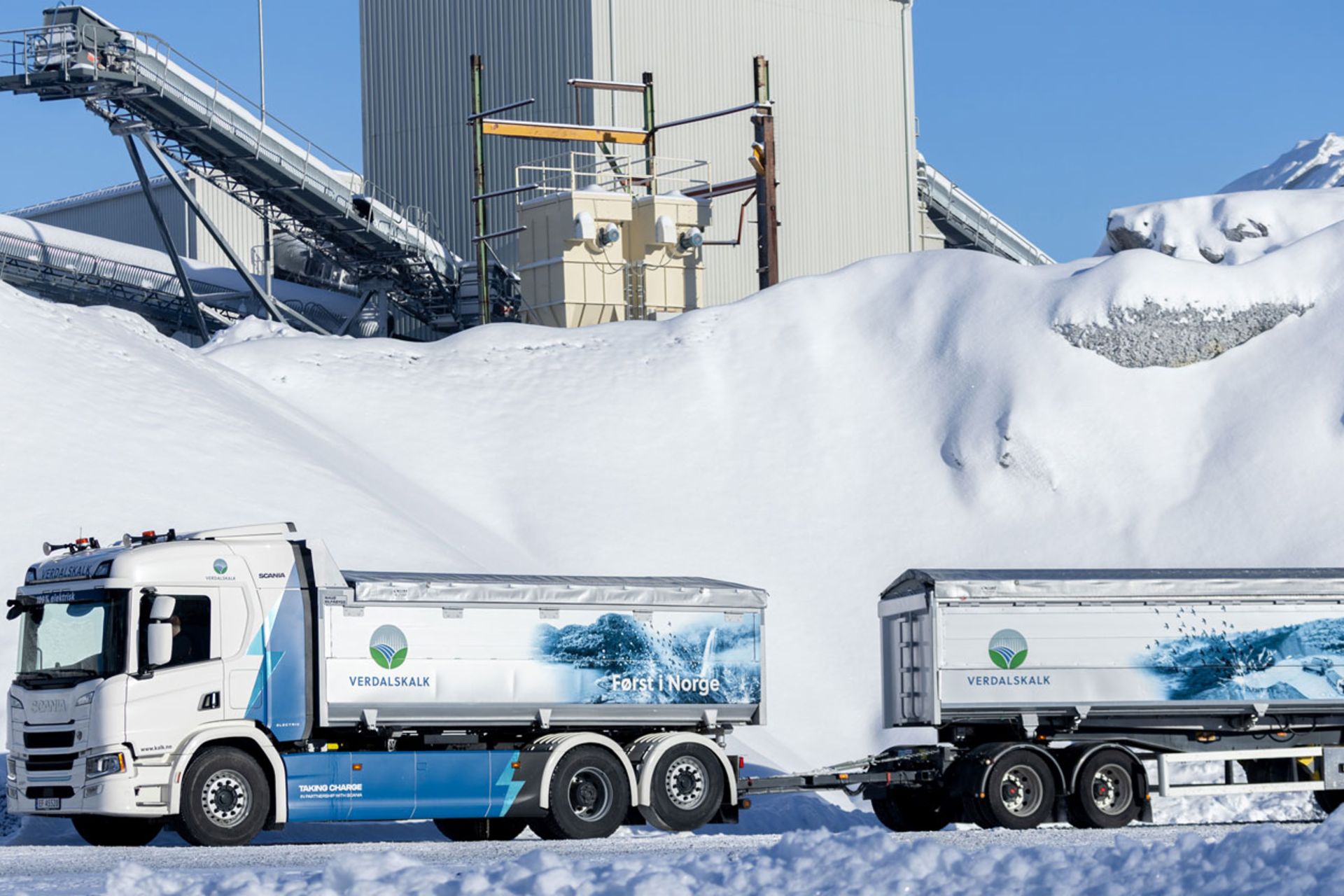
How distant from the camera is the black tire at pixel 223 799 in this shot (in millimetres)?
17656

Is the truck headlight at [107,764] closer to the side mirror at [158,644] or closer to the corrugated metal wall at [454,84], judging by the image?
the side mirror at [158,644]

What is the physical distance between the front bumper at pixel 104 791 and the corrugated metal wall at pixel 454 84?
42.2m

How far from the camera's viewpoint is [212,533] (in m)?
18.6

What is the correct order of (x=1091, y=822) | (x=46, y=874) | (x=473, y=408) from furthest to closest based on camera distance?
(x=473, y=408) → (x=1091, y=822) → (x=46, y=874)

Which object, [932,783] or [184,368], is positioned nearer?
[932,783]

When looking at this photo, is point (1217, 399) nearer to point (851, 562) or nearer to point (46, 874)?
point (851, 562)

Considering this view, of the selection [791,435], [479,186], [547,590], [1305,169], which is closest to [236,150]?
[479,186]

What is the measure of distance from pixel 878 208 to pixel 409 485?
3244 centimetres

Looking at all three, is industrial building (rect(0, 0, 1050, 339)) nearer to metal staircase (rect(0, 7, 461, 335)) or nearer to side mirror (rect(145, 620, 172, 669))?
metal staircase (rect(0, 7, 461, 335))

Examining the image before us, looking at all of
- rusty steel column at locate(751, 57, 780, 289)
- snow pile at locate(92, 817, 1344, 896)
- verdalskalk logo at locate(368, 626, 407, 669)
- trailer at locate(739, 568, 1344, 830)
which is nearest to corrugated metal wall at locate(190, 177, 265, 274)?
rusty steel column at locate(751, 57, 780, 289)

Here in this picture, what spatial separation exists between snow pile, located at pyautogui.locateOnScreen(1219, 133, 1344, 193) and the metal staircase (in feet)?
160

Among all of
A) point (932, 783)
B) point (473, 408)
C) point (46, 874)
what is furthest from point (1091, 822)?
point (473, 408)

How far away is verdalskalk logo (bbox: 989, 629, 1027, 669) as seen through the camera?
2056cm

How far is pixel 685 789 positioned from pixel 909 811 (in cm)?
330
